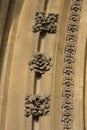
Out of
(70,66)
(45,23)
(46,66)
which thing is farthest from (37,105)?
(45,23)

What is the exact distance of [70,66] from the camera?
4.59 meters

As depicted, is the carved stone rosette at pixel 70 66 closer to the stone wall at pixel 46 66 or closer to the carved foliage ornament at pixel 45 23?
the stone wall at pixel 46 66

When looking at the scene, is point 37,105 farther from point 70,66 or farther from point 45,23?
point 45,23

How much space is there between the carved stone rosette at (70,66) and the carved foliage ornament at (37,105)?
0.18 meters

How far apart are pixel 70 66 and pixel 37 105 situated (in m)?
0.56

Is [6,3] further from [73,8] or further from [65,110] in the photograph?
[65,110]

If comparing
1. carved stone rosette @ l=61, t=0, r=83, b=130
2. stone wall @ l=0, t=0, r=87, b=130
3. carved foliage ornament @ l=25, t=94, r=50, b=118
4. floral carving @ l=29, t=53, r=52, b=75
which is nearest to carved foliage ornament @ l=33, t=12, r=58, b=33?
stone wall @ l=0, t=0, r=87, b=130

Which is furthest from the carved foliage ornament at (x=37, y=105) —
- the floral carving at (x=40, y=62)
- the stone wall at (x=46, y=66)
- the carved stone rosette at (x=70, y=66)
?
the floral carving at (x=40, y=62)

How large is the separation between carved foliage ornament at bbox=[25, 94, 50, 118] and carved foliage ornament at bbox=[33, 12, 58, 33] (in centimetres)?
75

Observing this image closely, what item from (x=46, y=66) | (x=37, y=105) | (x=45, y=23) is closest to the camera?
(x=37, y=105)

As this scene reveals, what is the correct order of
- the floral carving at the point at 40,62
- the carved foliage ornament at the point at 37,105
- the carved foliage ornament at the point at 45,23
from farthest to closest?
the carved foliage ornament at the point at 45,23, the floral carving at the point at 40,62, the carved foliage ornament at the point at 37,105

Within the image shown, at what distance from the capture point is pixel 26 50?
4652 mm

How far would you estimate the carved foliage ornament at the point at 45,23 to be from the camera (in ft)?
15.4

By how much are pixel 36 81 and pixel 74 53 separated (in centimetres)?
52
